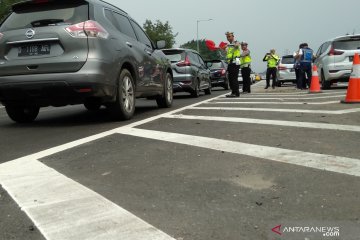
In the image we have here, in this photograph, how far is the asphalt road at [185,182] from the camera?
8.65 feet

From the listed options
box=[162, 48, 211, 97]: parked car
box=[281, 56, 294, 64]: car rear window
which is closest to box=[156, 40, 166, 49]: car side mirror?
box=[162, 48, 211, 97]: parked car

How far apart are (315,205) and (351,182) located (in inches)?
23.1

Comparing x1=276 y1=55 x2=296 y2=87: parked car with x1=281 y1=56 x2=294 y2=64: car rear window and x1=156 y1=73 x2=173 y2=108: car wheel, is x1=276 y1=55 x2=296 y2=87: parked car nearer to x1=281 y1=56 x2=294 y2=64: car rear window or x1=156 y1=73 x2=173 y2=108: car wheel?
x1=281 y1=56 x2=294 y2=64: car rear window

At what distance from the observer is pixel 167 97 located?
970cm

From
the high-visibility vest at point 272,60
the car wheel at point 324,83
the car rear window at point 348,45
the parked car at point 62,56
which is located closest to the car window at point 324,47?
the car rear window at point 348,45

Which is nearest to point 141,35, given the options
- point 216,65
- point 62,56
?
point 62,56

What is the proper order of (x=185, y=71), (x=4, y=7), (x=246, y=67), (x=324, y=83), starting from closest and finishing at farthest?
(x=185, y=71) → (x=246, y=67) → (x=324, y=83) → (x=4, y=7)

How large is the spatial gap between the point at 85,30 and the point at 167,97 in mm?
3422

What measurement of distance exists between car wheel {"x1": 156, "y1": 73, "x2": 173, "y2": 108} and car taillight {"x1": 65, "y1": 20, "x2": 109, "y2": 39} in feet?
9.96

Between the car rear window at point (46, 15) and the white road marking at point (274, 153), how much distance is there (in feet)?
6.97

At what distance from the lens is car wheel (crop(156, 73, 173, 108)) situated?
9.56m

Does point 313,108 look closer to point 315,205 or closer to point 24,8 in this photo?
point 24,8

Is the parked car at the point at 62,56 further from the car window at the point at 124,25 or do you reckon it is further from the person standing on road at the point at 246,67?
the person standing on road at the point at 246,67

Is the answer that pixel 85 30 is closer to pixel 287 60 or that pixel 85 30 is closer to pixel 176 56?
pixel 176 56
